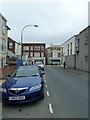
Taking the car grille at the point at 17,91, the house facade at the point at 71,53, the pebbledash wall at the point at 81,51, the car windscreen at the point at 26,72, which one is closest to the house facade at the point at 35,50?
the house facade at the point at 71,53

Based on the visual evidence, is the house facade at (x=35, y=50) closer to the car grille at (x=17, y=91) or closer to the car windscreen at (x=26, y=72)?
the car windscreen at (x=26, y=72)

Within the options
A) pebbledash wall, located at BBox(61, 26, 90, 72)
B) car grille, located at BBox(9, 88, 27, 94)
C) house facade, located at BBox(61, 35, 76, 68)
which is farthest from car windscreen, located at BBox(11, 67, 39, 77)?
house facade, located at BBox(61, 35, 76, 68)

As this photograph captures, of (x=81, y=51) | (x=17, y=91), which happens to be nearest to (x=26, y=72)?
(x=17, y=91)

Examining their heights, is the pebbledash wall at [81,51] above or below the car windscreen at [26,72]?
above

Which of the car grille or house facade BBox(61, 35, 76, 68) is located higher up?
house facade BBox(61, 35, 76, 68)

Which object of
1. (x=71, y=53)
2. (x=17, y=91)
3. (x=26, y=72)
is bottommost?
(x=17, y=91)

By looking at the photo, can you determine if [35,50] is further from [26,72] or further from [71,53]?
[26,72]

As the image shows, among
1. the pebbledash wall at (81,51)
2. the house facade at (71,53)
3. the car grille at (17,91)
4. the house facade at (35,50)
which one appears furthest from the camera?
the house facade at (35,50)

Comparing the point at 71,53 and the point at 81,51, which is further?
the point at 71,53

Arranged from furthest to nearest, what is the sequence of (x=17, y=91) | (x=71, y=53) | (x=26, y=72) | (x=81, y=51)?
1. (x=71, y=53)
2. (x=81, y=51)
3. (x=26, y=72)
4. (x=17, y=91)

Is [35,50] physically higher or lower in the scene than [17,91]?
higher

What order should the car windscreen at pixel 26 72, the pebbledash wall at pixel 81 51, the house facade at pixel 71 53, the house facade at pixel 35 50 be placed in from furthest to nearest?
the house facade at pixel 35 50 → the house facade at pixel 71 53 → the pebbledash wall at pixel 81 51 → the car windscreen at pixel 26 72

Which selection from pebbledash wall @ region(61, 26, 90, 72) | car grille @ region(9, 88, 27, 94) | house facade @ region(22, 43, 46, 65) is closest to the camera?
car grille @ region(9, 88, 27, 94)

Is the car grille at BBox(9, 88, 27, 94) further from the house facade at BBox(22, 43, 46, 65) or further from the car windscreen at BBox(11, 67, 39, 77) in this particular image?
the house facade at BBox(22, 43, 46, 65)
